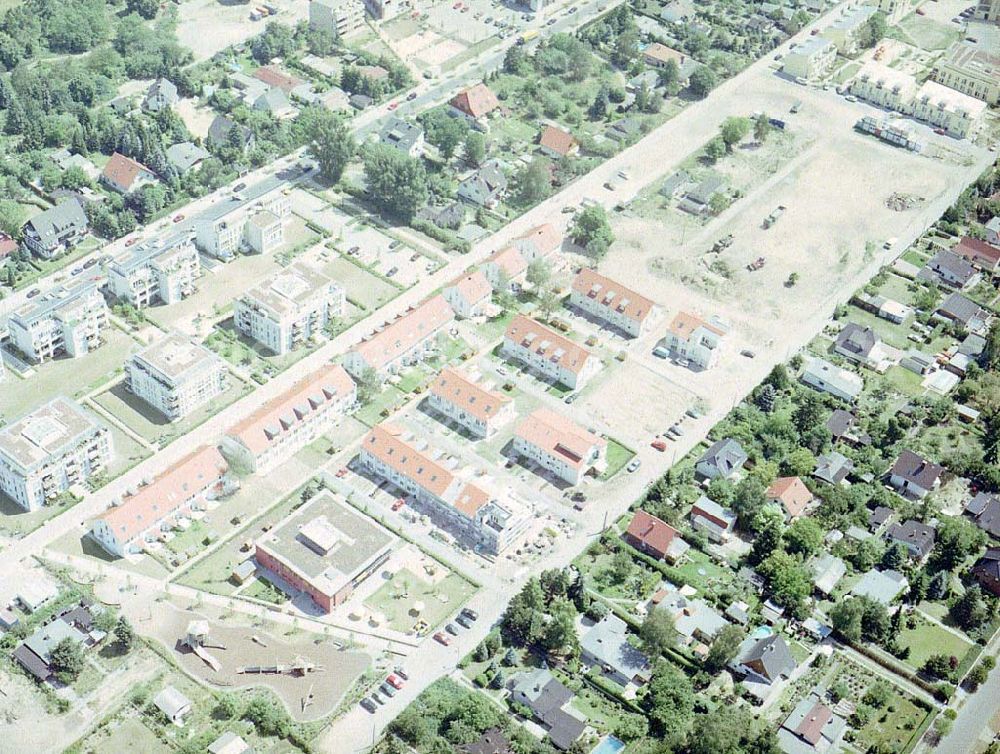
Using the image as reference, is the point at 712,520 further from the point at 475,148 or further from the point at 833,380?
the point at 475,148

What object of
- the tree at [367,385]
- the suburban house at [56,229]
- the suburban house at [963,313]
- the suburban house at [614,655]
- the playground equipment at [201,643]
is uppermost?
the suburban house at [56,229]

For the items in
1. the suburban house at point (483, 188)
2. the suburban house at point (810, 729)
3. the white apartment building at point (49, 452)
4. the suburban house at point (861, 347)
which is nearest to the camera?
the suburban house at point (810, 729)

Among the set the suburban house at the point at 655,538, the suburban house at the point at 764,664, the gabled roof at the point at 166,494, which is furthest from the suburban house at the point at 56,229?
the suburban house at the point at 764,664

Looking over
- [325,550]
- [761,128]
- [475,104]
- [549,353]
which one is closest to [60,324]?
[325,550]

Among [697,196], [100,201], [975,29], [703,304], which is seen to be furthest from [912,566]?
[975,29]

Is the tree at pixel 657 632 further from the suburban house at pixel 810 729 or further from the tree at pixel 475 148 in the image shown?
the tree at pixel 475 148

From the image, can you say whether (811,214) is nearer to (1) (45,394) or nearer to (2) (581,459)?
(2) (581,459)
